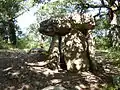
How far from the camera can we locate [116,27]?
1683 cm

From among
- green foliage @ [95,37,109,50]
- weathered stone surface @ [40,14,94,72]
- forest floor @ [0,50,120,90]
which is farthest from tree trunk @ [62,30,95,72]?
green foliage @ [95,37,109,50]

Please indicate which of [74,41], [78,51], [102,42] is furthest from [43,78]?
[102,42]

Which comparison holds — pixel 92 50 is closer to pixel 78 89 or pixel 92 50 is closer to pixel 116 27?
pixel 78 89

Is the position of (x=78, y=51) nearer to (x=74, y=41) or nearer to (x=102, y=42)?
(x=74, y=41)

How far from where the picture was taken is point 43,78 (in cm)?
963

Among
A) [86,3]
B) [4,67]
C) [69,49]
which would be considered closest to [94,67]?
[69,49]

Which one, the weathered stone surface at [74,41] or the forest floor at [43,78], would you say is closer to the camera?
the forest floor at [43,78]

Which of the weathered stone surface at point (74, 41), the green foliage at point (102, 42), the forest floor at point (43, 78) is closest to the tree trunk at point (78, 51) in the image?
the weathered stone surface at point (74, 41)

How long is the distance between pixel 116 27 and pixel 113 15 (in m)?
1.61

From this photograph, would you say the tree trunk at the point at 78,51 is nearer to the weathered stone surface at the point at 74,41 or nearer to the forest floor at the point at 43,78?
the weathered stone surface at the point at 74,41

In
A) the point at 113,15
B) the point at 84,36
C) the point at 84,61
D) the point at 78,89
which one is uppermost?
the point at 113,15

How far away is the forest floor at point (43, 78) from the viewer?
8.97 metres

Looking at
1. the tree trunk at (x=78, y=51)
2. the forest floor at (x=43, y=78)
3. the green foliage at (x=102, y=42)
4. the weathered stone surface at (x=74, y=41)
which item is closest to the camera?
the forest floor at (x=43, y=78)

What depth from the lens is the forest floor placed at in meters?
8.97
